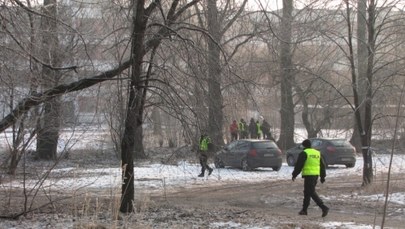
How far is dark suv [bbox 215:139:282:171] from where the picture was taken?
26469 millimetres

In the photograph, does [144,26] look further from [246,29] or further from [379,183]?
[379,183]

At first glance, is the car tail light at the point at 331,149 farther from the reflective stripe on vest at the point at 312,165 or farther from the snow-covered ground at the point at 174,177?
the reflective stripe on vest at the point at 312,165

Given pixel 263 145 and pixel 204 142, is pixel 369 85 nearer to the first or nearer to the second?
pixel 204 142

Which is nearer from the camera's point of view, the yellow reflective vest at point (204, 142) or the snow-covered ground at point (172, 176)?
the yellow reflective vest at point (204, 142)

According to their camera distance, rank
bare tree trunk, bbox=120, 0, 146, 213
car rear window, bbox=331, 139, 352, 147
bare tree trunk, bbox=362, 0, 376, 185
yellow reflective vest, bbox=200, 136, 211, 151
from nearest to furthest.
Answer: bare tree trunk, bbox=120, 0, 146, 213, yellow reflective vest, bbox=200, 136, 211, 151, bare tree trunk, bbox=362, 0, 376, 185, car rear window, bbox=331, 139, 352, 147

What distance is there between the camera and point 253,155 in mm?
26422

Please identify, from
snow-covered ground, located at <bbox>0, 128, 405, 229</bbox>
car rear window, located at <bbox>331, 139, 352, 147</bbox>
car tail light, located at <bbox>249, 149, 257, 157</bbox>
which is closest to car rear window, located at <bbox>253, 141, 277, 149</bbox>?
car tail light, located at <bbox>249, 149, 257, 157</bbox>

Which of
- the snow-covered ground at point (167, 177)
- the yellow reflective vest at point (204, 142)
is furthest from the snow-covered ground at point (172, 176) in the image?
the yellow reflective vest at point (204, 142)

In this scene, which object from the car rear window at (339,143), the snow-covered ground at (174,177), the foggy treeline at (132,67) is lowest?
the snow-covered ground at (174,177)

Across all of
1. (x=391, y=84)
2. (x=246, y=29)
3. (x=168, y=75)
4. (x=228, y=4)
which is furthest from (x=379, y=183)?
(x=168, y=75)

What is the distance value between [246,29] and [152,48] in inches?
184

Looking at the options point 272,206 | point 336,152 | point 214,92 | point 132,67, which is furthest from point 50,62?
point 336,152

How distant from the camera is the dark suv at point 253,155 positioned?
26469mm

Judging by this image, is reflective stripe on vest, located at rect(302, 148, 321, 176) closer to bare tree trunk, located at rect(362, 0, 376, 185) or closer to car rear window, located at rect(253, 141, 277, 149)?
bare tree trunk, located at rect(362, 0, 376, 185)
